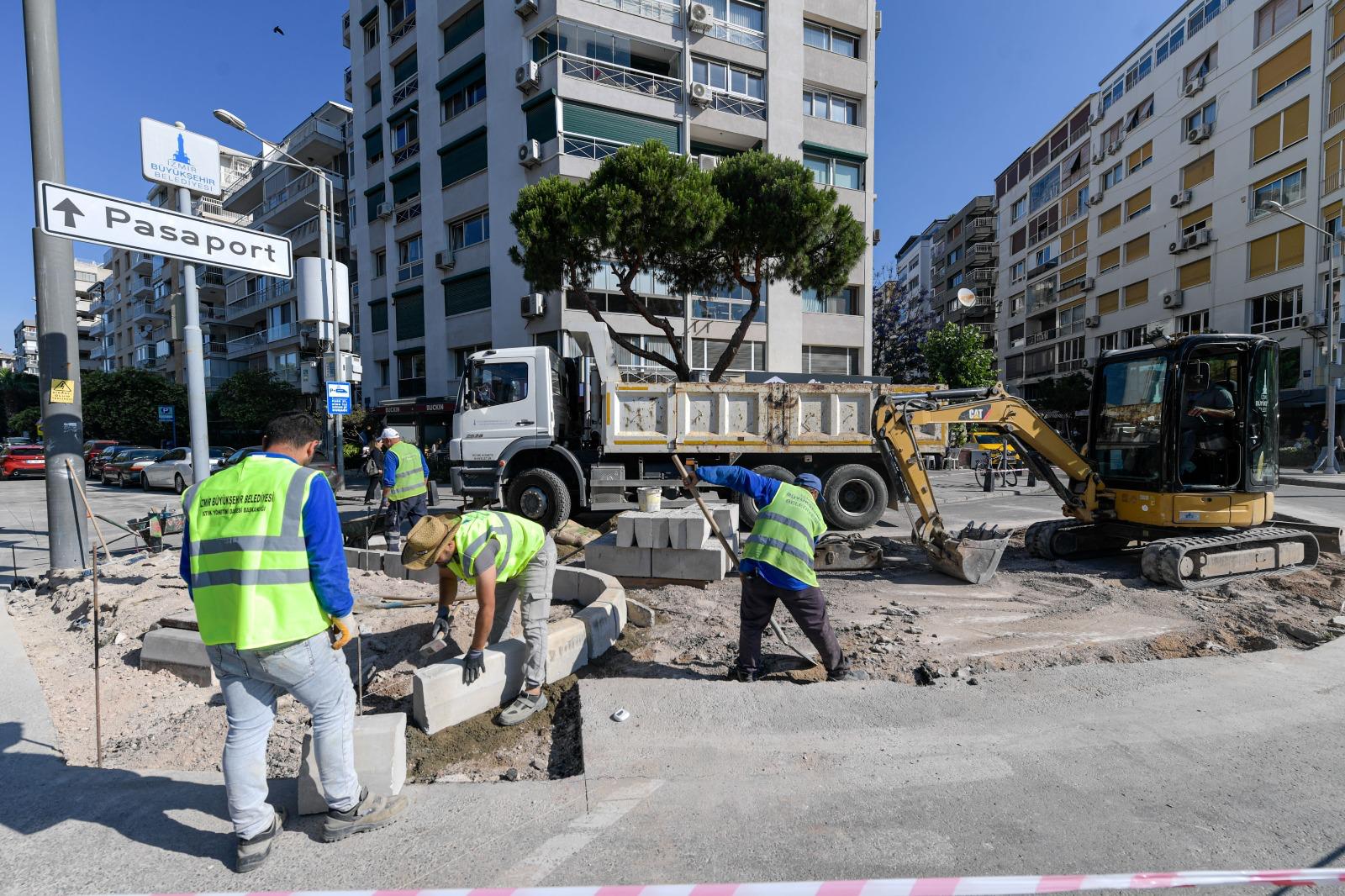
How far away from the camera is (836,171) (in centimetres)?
2308

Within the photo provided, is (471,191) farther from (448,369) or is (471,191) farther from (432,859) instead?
(432,859)

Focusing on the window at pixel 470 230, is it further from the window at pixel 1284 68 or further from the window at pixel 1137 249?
the window at pixel 1137 249

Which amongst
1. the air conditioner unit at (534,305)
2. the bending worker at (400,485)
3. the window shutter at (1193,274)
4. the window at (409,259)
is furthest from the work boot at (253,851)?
the window shutter at (1193,274)

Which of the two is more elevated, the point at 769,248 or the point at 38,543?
the point at 769,248

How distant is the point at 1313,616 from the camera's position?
19.0 feet

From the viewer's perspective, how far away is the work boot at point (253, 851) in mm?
2434

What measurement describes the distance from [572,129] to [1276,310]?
27.4 meters

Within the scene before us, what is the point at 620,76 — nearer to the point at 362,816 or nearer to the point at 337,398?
the point at 337,398

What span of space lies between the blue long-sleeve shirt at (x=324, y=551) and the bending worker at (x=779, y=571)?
8.01ft

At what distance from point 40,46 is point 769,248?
12.8 meters

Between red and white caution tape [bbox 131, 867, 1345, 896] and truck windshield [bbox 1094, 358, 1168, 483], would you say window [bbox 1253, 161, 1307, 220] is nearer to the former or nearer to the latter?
truck windshield [bbox 1094, 358, 1168, 483]

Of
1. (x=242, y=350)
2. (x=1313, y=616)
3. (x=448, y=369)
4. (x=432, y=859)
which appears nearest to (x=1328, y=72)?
(x=1313, y=616)

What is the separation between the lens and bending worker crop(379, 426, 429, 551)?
792cm

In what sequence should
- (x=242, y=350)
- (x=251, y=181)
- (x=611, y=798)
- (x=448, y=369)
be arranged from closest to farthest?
(x=611, y=798)
(x=448, y=369)
(x=251, y=181)
(x=242, y=350)
